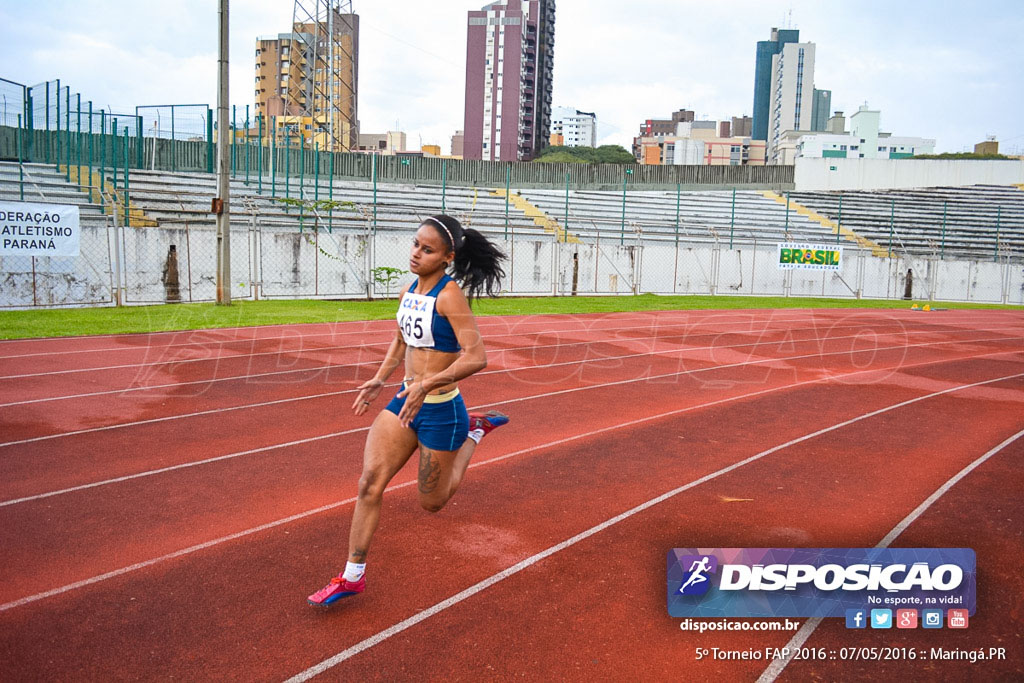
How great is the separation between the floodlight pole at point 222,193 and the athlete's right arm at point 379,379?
1484 centimetres

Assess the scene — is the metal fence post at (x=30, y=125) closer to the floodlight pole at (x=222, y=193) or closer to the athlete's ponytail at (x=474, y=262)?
the floodlight pole at (x=222, y=193)

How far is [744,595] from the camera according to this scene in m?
4.21

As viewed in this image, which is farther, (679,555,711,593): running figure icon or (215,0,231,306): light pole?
(215,0,231,306): light pole

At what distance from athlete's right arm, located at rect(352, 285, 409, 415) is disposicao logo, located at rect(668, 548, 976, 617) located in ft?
6.28

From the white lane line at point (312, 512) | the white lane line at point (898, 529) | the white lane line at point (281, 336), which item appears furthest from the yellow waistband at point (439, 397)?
the white lane line at point (281, 336)

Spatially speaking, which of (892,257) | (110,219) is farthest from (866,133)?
(110,219)

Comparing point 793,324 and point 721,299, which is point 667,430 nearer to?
point 793,324

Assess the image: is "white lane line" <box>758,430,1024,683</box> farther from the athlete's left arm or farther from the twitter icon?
the athlete's left arm

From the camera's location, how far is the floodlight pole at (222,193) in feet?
59.5

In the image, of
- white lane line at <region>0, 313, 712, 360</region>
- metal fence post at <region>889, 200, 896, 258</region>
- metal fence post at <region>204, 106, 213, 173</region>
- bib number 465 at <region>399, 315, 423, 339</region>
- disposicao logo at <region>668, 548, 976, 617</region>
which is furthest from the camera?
metal fence post at <region>889, 200, 896, 258</region>

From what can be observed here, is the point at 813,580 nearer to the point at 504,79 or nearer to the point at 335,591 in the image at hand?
the point at 335,591

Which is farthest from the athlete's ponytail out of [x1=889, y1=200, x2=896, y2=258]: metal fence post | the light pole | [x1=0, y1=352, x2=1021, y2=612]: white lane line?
[x1=889, y1=200, x2=896, y2=258]: metal fence post

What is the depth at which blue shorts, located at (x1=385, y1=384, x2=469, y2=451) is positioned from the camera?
4.12 metres

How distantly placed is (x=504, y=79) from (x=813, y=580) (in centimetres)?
10198
